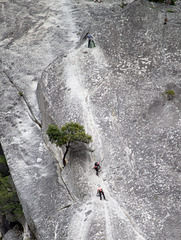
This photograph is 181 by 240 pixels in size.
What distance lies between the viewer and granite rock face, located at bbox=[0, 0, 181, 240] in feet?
79.9

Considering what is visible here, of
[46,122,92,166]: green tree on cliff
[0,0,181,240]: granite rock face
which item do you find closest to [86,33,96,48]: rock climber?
[0,0,181,240]: granite rock face

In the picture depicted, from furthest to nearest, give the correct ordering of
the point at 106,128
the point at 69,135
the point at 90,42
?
the point at 90,42 < the point at 106,128 < the point at 69,135

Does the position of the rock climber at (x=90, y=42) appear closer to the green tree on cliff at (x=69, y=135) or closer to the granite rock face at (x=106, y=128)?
the granite rock face at (x=106, y=128)

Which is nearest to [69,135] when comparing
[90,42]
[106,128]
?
[106,128]

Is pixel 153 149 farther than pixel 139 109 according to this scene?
No

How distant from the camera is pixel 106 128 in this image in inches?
1249

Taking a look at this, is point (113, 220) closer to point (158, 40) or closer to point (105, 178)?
point (105, 178)

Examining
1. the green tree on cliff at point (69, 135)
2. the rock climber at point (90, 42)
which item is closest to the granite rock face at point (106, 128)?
the rock climber at point (90, 42)

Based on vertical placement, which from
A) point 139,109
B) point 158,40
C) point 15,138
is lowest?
point 15,138

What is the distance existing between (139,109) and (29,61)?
25.9 m

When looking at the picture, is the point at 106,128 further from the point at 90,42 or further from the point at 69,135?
the point at 90,42

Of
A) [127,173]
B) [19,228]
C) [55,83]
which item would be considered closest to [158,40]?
[55,83]

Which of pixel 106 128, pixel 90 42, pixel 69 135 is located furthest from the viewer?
pixel 90 42

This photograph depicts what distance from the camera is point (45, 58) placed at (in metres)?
51.0
